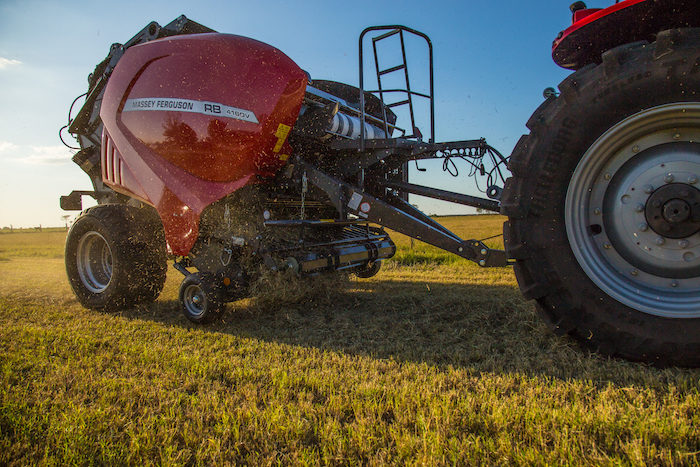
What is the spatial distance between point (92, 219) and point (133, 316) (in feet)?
3.80

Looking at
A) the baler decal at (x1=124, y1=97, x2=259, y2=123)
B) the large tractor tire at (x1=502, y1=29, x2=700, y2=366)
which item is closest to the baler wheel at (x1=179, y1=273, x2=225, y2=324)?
the baler decal at (x1=124, y1=97, x2=259, y2=123)

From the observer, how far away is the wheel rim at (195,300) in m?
3.54

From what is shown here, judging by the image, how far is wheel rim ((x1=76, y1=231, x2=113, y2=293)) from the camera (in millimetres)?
4656

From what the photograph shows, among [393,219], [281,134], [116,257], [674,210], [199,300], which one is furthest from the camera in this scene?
[116,257]

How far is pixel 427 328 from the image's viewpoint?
3152 millimetres

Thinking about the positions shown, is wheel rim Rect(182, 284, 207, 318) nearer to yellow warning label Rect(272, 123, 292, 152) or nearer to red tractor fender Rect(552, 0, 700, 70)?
yellow warning label Rect(272, 123, 292, 152)

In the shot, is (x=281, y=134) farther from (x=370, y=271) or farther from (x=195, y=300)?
(x=370, y=271)

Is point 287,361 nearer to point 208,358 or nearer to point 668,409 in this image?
point 208,358

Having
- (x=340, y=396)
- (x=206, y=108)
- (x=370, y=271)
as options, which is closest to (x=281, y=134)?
(x=206, y=108)

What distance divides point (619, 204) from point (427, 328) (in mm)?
1490

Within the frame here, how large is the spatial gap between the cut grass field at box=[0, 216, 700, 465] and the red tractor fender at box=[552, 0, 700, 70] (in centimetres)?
169

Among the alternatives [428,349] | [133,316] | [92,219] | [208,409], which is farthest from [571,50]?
[92,219]

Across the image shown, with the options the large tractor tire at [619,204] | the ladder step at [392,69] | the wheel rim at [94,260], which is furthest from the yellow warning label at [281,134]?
the wheel rim at [94,260]

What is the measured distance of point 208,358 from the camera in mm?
2584
